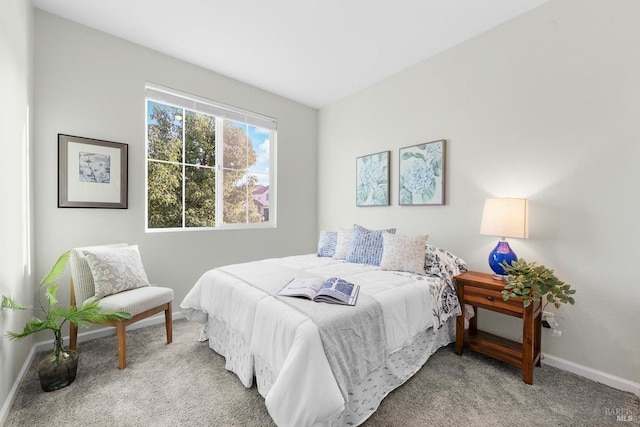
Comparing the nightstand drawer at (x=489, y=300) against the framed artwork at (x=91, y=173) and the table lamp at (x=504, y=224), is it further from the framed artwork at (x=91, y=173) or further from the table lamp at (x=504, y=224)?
the framed artwork at (x=91, y=173)

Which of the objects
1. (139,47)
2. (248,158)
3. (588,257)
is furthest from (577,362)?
(139,47)

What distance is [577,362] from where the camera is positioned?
1984 millimetres

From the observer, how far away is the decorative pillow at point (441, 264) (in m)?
2.31

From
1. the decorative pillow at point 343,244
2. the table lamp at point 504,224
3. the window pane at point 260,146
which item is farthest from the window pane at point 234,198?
the table lamp at point 504,224

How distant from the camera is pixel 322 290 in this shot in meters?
1.73

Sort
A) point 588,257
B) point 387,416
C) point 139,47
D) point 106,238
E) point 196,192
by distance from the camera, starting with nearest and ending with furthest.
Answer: point 387,416
point 588,257
point 106,238
point 139,47
point 196,192

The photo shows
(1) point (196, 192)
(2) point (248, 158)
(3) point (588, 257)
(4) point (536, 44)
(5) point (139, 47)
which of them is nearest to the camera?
(3) point (588, 257)

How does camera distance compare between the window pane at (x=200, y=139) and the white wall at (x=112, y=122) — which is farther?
the window pane at (x=200, y=139)

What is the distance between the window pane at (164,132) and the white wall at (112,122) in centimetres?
19

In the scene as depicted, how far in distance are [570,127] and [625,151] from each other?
36 centimetres

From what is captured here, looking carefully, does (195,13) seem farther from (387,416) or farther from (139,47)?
(387,416)

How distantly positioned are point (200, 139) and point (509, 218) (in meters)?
3.26

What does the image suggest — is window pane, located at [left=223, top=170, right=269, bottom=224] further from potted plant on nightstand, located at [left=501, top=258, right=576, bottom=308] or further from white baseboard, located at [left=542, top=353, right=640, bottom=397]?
white baseboard, located at [left=542, top=353, right=640, bottom=397]

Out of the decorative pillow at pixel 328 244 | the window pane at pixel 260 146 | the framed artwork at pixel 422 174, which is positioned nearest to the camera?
the framed artwork at pixel 422 174
